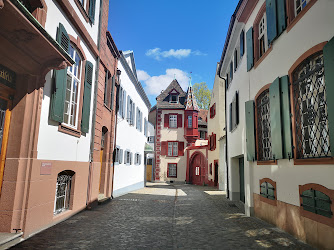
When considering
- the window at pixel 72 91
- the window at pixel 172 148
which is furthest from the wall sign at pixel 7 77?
the window at pixel 172 148

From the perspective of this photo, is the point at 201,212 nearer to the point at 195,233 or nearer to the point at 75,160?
the point at 195,233

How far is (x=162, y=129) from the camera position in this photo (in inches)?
1254

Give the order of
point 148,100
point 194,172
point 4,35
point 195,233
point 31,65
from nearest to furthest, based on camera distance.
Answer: point 4,35, point 31,65, point 195,233, point 148,100, point 194,172

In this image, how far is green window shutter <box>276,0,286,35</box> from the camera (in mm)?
6494

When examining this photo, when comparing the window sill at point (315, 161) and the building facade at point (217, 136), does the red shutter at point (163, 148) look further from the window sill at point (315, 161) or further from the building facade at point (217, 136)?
the window sill at point (315, 161)

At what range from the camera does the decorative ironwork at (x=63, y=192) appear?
24.0 ft

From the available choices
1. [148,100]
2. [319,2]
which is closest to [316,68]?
[319,2]

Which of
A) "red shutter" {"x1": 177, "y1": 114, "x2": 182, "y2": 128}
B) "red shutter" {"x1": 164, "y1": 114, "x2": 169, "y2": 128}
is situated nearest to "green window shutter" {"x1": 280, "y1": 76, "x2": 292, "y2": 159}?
"red shutter" {"x1": 177, "y1": 114, "x2": 182, "y2": 128}

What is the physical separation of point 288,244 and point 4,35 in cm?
612

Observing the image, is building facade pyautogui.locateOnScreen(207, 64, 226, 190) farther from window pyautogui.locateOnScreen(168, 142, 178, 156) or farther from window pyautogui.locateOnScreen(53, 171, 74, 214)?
window pyautogui.locateOnScreen(53, 171, 74, 214)

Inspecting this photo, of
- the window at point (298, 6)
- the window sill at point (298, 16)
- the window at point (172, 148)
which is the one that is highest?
the window at point (298, 6)

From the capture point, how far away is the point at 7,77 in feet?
17.6

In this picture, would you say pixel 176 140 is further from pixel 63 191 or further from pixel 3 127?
pixel 3 127

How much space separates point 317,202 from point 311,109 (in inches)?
69.9
